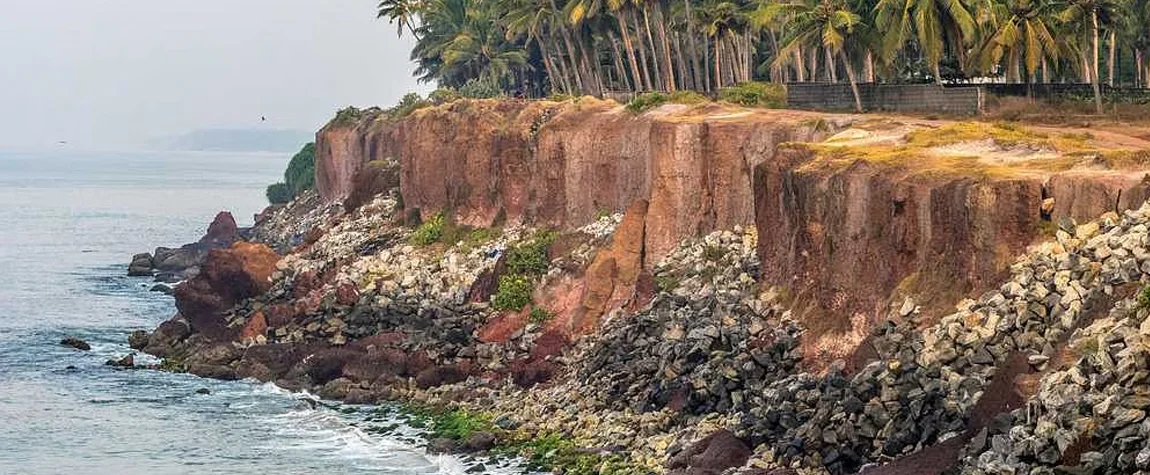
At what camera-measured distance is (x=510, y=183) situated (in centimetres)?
7600

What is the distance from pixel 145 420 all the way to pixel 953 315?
27692 millimetres

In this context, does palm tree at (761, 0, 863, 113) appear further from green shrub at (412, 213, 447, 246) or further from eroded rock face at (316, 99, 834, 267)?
green shrub at (412, 213, 447, 246)

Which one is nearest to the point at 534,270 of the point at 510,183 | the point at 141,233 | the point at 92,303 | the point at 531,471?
the point at 510,183

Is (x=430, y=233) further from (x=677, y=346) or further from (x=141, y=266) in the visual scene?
(x=141, y=266)

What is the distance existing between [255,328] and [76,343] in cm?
927

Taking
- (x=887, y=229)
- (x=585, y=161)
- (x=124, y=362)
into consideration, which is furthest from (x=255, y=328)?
(x=887, y=229)

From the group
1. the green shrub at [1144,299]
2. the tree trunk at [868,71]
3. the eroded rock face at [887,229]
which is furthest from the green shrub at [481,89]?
the green shrub at [1144,299]

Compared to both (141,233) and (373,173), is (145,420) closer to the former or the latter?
(373,173)

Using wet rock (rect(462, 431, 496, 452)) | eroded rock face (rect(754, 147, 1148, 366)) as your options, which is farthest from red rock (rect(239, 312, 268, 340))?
eroded rock face (rect(754, 147, 1148, 366))

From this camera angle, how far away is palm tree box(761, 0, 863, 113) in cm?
6806

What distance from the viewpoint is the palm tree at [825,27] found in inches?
2680

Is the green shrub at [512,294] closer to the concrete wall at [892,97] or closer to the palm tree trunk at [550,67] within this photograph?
the concrete wall at [892,97]

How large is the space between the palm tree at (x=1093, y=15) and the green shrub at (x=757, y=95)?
12958 millimetres

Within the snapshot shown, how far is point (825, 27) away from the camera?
68.4m
